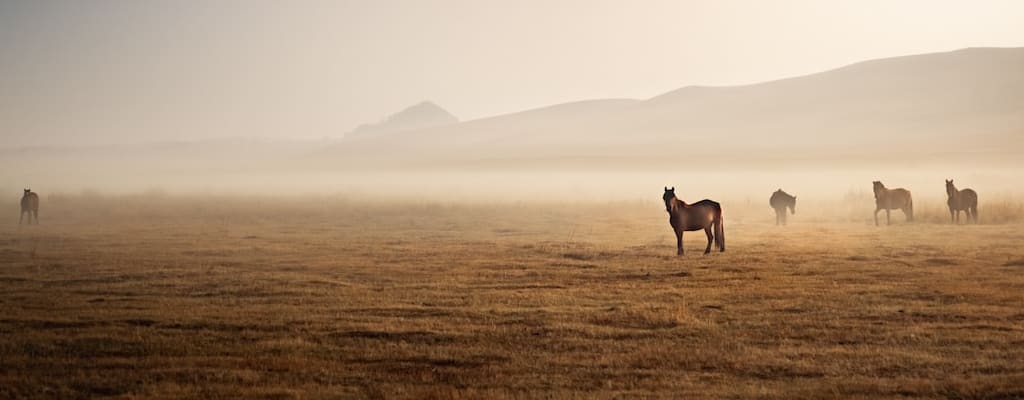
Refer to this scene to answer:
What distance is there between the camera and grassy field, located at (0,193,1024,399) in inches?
422

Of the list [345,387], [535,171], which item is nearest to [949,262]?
[345,387]

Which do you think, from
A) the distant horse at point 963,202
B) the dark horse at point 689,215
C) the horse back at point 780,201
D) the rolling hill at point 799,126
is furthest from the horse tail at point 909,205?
the rolling hill at point 799,126

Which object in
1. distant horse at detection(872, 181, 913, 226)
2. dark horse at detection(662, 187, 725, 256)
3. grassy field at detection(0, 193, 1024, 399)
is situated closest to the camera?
grassy field at detection(0, 193, 1024, 399)

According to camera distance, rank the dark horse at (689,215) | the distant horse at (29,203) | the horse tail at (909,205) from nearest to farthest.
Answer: the dark horse at (689,215) < the horse tail at (909,205) < the distant horse at (29,203)

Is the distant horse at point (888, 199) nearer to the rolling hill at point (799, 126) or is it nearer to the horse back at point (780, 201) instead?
the horse back at point (780, 201)

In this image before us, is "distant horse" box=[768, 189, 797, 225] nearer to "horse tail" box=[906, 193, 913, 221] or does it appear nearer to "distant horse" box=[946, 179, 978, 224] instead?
"horse tail" box=[906, 193, 913, 221]

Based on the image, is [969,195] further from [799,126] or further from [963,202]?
[799,126]

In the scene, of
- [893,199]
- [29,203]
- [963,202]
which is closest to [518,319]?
[893,199]

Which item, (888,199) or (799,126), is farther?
(799,126)

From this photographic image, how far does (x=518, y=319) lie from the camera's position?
14.5 metres

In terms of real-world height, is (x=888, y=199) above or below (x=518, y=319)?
above

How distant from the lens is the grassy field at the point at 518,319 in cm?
1072

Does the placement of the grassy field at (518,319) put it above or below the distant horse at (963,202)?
below

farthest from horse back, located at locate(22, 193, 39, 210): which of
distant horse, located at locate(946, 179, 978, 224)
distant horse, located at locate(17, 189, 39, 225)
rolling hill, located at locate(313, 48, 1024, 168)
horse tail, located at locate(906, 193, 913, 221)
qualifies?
rolling hill, located at locate(313, 48, 1024, 168)
